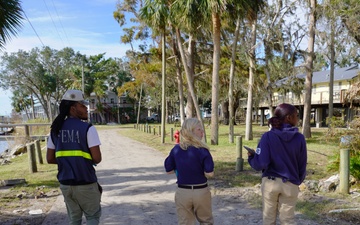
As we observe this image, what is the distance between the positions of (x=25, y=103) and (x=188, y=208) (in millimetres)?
81856

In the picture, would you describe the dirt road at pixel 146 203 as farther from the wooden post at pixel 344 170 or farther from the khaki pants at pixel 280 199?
the wooden post at pixel 344 170

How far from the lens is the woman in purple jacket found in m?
3.28

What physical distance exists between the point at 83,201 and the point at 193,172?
1199 mm

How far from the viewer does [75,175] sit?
10.4 feet

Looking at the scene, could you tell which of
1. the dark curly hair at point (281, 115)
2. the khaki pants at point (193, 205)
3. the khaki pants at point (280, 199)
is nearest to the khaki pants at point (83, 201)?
the khaki pants at point (193, 205)

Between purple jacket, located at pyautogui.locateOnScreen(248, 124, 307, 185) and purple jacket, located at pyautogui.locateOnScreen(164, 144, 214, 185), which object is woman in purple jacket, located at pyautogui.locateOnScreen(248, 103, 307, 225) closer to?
purple jacket, located at pyautogui.locateOnScreen(248, 124, 307, 185)

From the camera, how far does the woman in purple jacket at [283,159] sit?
3281mm

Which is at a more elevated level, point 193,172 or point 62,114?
point 62,114

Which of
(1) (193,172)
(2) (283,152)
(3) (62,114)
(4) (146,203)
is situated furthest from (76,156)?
(4) (146,203)

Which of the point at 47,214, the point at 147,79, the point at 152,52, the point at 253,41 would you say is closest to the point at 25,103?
the point at 147,79

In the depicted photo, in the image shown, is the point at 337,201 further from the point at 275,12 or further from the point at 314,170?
the point at 275,12

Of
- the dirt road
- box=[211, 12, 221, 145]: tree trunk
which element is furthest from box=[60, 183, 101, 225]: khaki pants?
box=[211, 12, 221, 145]: tree trunk

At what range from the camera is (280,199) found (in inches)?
134

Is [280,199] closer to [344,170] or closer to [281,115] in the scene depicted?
[281,115]
